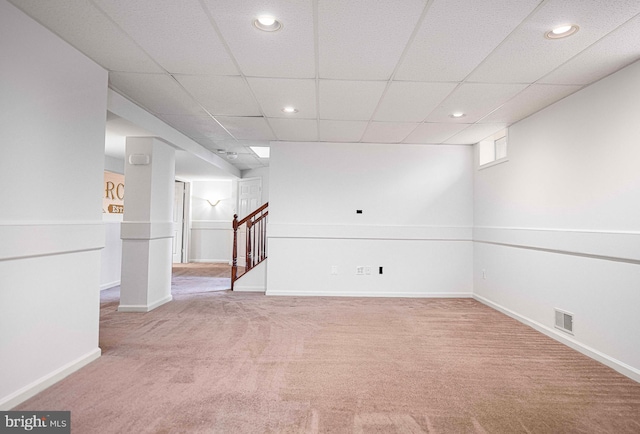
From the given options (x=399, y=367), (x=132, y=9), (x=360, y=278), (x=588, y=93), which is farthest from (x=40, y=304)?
(x=588, y=93)

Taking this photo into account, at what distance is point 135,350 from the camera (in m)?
3.17

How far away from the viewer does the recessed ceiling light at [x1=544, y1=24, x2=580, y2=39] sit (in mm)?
2291

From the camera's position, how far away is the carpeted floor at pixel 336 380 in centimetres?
207

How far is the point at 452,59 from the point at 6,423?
3.96 metres

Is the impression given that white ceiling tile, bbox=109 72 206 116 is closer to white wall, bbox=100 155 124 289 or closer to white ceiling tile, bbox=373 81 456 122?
white ceiling tile, bbox=373 81 456 122

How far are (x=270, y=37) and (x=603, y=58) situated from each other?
8.73 feet

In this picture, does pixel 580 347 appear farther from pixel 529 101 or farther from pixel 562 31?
pixel 562 31

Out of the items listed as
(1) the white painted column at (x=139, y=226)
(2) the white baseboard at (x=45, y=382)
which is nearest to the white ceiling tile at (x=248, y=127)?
(1) the white painted column at (x=139, y=226)

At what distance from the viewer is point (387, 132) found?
5043 mm

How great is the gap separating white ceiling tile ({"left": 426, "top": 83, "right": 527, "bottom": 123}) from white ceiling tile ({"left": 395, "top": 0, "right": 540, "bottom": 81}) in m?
0.37

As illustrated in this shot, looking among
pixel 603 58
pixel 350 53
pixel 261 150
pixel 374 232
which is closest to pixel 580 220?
pixel 603 58

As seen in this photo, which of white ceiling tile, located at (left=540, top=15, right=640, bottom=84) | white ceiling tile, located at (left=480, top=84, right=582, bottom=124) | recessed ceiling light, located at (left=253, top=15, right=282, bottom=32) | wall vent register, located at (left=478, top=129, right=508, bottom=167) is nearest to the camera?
recessed ceiling light, located at (left=253, top=15, right=282, bottom=32)

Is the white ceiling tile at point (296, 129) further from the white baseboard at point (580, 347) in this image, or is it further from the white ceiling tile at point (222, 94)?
the white baseboard at point (580, 347)

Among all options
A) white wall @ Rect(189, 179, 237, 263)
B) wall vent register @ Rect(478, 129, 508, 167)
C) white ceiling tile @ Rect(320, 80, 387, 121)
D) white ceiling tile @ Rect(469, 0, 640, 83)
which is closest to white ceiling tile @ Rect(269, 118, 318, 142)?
white ceiling tile @ Rect(320, 80, 387, 121)
